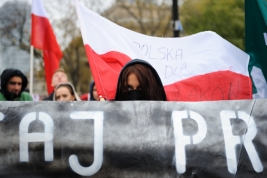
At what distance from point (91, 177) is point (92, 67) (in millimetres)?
1158

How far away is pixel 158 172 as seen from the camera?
3361mm

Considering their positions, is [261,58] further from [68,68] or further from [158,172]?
[68,68]

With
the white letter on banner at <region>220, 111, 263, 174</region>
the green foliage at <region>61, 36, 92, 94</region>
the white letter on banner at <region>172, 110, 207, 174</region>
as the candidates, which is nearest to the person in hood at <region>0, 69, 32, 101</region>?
the white letter on banner at <region>172, 110, 207, 174</region>

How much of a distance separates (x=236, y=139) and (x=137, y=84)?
31.0 inches

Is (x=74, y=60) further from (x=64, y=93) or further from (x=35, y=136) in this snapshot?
(x=35, y=136)

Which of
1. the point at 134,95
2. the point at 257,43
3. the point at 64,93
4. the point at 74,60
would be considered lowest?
the point at 74,60

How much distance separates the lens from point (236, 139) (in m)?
3.46

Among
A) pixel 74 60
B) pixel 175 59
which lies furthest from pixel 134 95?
pixel 74 60

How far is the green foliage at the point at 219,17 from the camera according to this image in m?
24.0

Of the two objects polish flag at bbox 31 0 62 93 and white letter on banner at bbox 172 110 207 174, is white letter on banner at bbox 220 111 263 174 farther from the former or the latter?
polish flag at bbox 31 0 62 93

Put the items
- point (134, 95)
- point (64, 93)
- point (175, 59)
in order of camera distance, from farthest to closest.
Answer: point (64, 93)
point (175, 59)
point (134, 95)

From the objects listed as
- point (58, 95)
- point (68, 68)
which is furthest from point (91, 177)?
point (68, 68)

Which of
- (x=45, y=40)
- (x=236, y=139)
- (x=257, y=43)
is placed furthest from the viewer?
(x=45, y=40)

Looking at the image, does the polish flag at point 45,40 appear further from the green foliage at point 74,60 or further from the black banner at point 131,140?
the green foliage at point 74,60
